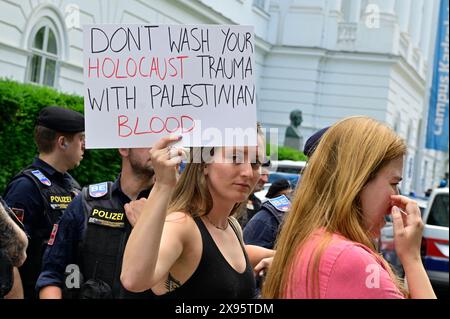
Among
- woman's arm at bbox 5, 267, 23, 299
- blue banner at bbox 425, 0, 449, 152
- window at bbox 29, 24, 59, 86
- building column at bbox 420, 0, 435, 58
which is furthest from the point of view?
building column at bbox 420, 0, 435, 58

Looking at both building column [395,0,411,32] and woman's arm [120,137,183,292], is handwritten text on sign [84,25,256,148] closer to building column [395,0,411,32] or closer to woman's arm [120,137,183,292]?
woman's arm [120,137,183,292]

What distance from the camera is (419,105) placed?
44188 millimetres

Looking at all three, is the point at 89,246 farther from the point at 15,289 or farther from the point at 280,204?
the point at 280,204

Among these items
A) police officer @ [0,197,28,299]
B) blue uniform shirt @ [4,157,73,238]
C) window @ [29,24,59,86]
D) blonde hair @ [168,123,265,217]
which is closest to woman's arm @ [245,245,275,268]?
blonde hair @ [168,123,265,217]

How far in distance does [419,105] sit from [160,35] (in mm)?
41989

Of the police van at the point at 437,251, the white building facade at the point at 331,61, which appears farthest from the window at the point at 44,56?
the white building facade at the point at 331,61

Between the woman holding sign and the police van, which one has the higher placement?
the woman holding sign

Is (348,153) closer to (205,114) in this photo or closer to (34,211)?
(205,114)

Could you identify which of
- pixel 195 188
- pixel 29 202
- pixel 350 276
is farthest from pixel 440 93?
pixel 350 276

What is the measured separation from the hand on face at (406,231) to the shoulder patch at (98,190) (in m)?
1.75

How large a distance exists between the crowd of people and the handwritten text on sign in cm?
13

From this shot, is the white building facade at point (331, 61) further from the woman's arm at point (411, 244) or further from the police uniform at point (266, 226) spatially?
the woman's arm at point (411, 244)

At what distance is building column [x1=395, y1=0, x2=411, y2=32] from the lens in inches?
1580

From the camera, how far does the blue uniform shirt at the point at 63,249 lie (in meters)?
4.04
